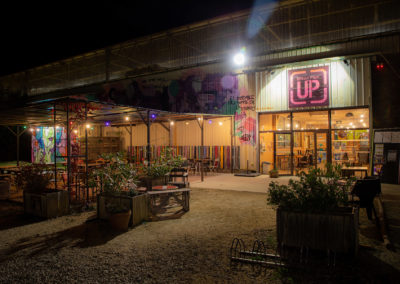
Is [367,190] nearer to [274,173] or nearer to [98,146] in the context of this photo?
[274,173]

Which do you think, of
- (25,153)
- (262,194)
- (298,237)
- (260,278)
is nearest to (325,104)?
(262,194)

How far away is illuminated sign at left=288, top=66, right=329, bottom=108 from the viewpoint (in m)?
12.0

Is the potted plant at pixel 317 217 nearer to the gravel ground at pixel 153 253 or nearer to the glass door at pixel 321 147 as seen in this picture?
the gravel ground at pixel 153 253

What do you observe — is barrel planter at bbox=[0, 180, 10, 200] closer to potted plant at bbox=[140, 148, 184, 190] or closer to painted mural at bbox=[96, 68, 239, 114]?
potted plant at bbox=[140, 148, 184, 190]

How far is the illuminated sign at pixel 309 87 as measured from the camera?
39.5ft

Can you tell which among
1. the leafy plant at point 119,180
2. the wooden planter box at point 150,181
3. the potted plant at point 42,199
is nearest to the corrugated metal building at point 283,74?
the wooden planter box at point 150,181

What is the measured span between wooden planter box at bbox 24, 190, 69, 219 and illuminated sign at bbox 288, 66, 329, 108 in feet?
35.3

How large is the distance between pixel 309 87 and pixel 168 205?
29.8ft

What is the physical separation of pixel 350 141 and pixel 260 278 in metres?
10.9

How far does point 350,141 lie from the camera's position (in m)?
12.0

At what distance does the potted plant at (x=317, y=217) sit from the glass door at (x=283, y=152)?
30.6ft

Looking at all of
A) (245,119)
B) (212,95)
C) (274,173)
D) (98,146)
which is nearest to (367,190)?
(274,173)

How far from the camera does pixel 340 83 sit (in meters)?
11.7

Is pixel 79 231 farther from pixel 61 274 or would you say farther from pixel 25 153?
pixel 25 153
